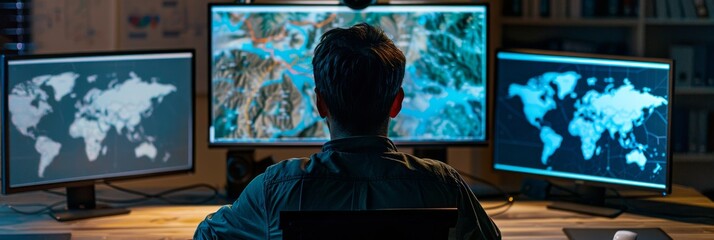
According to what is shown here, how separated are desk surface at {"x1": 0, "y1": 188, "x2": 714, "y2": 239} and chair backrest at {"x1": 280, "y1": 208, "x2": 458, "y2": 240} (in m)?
0.89

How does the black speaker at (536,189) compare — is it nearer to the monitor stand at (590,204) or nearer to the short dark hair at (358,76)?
the monitor stand at (590,204)

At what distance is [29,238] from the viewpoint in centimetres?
248

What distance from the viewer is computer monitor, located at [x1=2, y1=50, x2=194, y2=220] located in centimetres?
266

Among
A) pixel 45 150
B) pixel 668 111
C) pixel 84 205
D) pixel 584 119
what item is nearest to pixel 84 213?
pixel 84 205

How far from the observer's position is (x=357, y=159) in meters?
1.84

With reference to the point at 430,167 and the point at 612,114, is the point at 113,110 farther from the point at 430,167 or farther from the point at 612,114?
the point at 612,114

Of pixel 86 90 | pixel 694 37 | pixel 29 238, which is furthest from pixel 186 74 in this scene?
pixel 694 37

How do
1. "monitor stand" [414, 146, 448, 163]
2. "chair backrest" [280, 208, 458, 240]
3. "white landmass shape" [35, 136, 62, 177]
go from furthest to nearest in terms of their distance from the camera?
"monitor stand" [414, 146, 448, 163] → "white landmass shape" [35, 136, 62, 177] → "chair backrest" [280, 208, 458, 240]

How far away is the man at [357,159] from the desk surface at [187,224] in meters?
0.75

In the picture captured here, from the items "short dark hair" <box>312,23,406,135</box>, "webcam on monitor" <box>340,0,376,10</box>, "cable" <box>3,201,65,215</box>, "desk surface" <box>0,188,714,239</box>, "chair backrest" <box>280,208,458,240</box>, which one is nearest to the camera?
"chair backrest" <box>280,208,458,240</box>

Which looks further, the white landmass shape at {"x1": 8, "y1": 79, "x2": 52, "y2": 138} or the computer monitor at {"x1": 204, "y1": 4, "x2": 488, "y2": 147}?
the computer monitor at {"x1": 204, "y1": 4, "x2": 488, "y2": 147}

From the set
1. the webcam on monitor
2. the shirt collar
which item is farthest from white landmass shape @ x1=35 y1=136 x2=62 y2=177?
the shirt collar

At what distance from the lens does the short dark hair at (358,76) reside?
1807 mm

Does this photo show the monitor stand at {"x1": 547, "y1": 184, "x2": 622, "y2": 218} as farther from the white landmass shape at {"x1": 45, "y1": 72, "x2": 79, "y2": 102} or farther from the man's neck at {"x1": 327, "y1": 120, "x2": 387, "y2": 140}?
the white landmass shape at {"x1": 45, "y1": 72, "x2": 79, "y2": 102}
